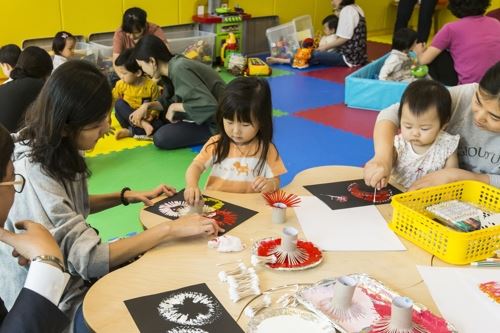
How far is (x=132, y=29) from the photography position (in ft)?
15.5

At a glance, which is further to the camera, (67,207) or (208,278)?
(67,207)

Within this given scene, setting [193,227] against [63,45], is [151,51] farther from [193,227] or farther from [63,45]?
[193,227]

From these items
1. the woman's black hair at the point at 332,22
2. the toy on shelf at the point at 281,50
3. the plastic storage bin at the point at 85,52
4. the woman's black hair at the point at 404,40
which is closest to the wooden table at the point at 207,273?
the plastic storage bin at the point at 85,52

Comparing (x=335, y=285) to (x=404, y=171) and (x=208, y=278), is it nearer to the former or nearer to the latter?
(x=208, y=278)

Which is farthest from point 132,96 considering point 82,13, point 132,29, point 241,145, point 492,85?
point 492,85

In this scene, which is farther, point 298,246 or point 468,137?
point 468,137

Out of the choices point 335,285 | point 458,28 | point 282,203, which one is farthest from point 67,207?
point 458,28

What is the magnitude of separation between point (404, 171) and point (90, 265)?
1204 mm

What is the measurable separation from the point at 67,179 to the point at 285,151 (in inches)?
94.2

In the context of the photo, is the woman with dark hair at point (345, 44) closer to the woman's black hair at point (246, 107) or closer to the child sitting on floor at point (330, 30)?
the child sitting on floor at point (330, 30)

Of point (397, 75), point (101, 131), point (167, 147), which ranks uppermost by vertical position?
point (101, 131)

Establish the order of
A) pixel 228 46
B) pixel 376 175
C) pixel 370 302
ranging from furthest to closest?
pixel 228 46
pixel 376 175
pixel 370 302

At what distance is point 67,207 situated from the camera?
4.49 feet

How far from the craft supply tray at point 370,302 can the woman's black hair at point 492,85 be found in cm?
78
